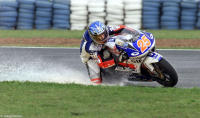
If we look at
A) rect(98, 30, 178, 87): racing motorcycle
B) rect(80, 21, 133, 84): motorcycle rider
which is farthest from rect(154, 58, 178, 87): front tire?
rect(80, 21, 133, 84): motorcycle rider

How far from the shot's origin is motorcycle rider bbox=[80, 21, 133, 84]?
311 inches

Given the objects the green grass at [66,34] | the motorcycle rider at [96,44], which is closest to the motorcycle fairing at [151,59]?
the motorcycle rider at [96,44]

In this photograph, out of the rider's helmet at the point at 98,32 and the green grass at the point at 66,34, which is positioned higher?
the rider's helmet at the point at 98,32

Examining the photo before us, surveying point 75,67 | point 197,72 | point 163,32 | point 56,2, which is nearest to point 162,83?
point 197,72

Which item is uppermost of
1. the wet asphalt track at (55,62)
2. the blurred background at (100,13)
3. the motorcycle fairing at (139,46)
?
the motorcycle fairing at (139,46)

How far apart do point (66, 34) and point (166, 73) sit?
11.3 metres

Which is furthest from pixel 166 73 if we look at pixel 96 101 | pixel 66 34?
pixel 66 34

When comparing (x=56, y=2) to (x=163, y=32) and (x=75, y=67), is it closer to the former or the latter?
(x=163, y=32)

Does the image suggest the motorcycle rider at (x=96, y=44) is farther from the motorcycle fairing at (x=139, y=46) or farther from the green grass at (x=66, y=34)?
the green grass at (x=66, y=34)

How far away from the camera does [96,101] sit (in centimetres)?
680

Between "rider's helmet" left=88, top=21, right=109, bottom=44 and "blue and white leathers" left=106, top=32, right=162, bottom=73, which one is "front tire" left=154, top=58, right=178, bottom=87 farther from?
"rider's helmet" left=88, top=21, right=109, bottom=44

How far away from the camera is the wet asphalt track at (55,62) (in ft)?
32.7

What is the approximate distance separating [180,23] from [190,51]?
5635mm

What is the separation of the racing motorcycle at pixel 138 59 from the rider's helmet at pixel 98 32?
0.13 metres
